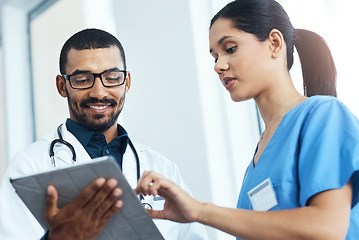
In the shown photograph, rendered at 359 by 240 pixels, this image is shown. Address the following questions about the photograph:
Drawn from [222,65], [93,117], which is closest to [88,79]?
[93,117]

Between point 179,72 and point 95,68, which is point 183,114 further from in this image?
point 95,68

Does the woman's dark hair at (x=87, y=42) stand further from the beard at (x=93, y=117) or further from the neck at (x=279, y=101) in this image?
the neck at (x=279, y=101)

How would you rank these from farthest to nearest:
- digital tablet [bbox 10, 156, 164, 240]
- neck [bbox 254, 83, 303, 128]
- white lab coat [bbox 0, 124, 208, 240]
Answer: white lab coat [bbox 0, 124, 208, 240] < neck [bbox 254, 83, 303, 128] < digital tablet [bbox 10, 156, 164, 240]

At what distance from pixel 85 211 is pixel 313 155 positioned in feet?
1.58

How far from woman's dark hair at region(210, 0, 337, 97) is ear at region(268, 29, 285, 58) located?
13 millimetres

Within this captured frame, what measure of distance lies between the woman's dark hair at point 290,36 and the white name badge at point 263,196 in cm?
34

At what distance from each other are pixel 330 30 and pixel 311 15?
115 mm

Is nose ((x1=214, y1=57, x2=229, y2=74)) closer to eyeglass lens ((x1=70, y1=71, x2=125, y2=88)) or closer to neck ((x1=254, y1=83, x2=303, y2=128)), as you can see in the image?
neck ((x1=254, y1=83, x2=303, y2=128))

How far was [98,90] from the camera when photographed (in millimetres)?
1289

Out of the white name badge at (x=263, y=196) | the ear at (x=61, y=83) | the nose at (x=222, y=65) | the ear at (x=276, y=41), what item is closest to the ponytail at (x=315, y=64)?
the ear at (x=276, y=41)

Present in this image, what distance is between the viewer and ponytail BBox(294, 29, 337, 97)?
102 cm

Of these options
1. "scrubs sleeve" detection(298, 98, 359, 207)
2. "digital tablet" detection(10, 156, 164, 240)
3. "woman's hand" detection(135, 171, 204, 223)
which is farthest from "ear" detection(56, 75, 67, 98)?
"scrubs sleeve" detection(298, 98, 359, 207)

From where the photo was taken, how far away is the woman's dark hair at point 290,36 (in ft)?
3.11

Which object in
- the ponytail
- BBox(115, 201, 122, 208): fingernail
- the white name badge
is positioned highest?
the ponytail
